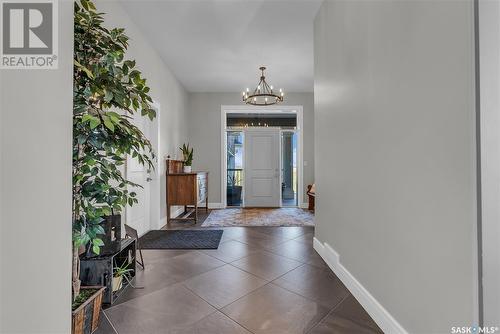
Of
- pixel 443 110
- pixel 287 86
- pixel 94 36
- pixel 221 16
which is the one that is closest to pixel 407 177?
pixel 443 110

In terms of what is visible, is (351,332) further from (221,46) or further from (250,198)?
(250,198)

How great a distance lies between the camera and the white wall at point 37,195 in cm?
80

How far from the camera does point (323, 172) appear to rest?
263cm

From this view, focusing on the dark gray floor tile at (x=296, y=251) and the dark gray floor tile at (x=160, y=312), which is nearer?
the dark gray floor tile at (x=160, y=312)


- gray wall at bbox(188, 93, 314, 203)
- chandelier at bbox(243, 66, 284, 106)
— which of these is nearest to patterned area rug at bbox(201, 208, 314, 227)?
gray wall at bbox(188, 93, 314, 203)

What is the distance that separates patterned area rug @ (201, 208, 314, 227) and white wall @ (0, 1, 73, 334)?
3314mm

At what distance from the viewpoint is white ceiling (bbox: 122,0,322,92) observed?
109 inches

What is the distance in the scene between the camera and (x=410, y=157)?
126 centimetres

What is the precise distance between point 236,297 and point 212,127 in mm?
4625

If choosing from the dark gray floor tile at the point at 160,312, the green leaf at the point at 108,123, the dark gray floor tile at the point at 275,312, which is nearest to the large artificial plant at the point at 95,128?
the green leaf at the point at 108,123

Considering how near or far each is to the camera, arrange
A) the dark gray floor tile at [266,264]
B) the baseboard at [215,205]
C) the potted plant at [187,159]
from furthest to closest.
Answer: the baseboard at [215,205] < the potted plant at [187,159] < the dark gray floor tile at [266,264]

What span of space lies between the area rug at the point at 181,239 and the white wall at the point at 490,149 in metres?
2.57

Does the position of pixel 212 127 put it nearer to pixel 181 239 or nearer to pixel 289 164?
pixel 289 164

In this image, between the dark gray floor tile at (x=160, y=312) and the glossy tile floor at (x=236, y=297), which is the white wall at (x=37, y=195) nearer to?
the dark gray floor tile at (x=160, y=312)
